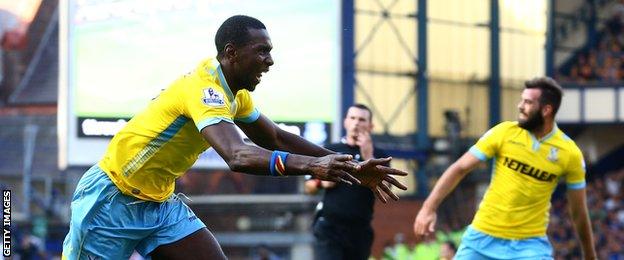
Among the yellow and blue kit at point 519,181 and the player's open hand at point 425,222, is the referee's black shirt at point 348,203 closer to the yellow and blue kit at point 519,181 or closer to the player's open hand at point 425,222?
the yellow and blue kit at point 519,181

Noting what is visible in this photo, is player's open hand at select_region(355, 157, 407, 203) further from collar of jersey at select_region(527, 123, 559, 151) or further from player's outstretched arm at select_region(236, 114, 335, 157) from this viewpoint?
collar of jersey at select_region(527, 123, 559, 151)

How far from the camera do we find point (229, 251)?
23.7m

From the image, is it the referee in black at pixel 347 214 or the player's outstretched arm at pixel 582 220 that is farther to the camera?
the referee in black at pixel 347 214

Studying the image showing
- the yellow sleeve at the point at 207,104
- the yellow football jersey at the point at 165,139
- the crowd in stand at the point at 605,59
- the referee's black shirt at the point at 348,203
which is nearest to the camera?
the yellow sleeve at the point at 207,104

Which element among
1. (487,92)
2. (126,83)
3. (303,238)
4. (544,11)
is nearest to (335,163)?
(126,83)

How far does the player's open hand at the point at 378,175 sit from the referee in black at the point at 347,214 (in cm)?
439

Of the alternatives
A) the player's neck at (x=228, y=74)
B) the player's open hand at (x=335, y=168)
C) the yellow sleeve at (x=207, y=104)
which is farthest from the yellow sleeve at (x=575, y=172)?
the player's open hand at (x=335, y=168)

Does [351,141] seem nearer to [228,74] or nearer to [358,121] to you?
[358,121]

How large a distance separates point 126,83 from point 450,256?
7743 millimetres

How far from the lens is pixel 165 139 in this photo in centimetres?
645

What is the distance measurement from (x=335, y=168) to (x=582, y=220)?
3.98 meters

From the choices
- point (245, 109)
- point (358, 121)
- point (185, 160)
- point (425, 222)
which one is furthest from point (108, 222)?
point (358, 121)

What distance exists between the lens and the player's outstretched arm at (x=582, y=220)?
9.09m

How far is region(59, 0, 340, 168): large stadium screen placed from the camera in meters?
19.4
